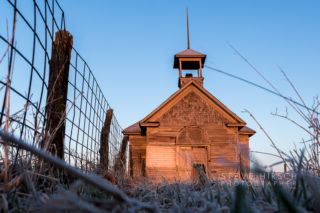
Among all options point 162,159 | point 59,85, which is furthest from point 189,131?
point 59,85

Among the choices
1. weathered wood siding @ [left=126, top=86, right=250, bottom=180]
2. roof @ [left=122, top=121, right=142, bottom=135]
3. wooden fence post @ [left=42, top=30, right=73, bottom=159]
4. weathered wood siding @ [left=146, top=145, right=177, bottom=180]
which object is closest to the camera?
wooden fence post @ [left=42, top=30, right=73, bottom=159]

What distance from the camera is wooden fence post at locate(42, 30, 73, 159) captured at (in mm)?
2823

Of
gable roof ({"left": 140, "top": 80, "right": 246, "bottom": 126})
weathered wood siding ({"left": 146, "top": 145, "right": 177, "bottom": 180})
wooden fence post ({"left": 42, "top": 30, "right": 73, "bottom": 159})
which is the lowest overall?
weathered wood siding ({"left": 146, "top": 145, "right": 177, "bottom": 180})

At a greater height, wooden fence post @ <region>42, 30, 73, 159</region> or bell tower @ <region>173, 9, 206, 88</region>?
bell tower @ <region>173, 9, 206, 88</region>

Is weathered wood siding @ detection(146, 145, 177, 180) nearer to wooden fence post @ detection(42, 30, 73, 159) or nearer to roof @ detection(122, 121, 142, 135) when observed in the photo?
roof @ detection(122, 121, 142, 135)

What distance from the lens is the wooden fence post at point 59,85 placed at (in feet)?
9.26

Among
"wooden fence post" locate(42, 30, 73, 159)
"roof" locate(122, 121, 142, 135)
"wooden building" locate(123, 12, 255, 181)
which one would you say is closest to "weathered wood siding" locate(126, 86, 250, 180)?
"wooden building" locate(123, 12, 255, 181)

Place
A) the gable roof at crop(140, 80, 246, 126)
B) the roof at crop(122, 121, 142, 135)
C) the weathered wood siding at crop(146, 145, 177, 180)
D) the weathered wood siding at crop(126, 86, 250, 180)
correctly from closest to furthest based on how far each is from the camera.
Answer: the weathered wood siding at crop(146, 145, 177, 180) → the weathered wood siding at crop(126, 86, 250, 180) → the gable roof at crop(140, 80, 246, 126) → the roof at crop(122, 121, 142, 135)

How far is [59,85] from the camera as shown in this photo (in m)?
3.15

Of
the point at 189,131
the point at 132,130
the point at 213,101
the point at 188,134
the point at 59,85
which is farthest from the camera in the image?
the point at 132,130

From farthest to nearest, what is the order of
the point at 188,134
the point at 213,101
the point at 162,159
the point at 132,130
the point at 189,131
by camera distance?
the point at 132,130, the point at 213,101, the point at 189,131, the point at 188,134, the point at 162,159

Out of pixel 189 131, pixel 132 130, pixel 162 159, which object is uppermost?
pixel 132 130

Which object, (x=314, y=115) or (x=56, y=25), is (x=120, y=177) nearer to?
(x=56, y=25)

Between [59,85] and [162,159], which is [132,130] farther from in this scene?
[59,85]
